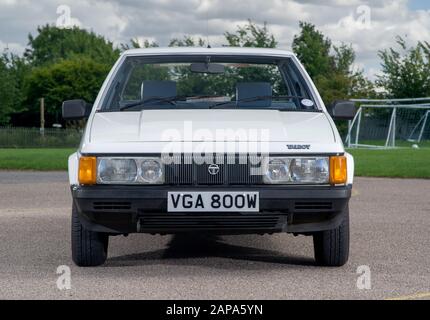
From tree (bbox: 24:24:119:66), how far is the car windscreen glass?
88674mm

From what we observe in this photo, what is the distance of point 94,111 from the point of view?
698 centimetres

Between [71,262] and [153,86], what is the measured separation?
5.41 ft

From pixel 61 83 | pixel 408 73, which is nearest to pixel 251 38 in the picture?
pixel 408 73

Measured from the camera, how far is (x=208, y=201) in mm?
5820

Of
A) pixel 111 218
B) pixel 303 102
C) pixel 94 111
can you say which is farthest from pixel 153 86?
pixel 111 218

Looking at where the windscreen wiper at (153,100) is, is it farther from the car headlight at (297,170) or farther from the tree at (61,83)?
the tree at (61,83)

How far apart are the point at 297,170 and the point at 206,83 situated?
6.29 feet

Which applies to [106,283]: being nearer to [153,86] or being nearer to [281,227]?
[281,227]

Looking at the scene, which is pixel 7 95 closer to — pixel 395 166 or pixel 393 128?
pixel 393 128

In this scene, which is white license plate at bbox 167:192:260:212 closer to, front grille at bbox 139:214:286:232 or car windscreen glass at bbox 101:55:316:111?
front grille at bbox 139:214:286:232

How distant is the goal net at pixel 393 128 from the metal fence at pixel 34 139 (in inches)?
755

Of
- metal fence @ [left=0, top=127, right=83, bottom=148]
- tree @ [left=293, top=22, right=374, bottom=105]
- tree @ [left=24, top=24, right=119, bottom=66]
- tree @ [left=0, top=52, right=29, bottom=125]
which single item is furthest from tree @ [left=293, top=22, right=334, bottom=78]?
tree @ [left=24, top=24, right=119, bottom=66]

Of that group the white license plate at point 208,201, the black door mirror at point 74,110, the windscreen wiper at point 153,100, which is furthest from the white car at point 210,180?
the black door mirror at point 74,110

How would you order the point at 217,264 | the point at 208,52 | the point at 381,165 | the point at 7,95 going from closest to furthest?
1. the point at 217,264
2. the point at 208,52
3. the point at 381,165
4. the point at 7,95
